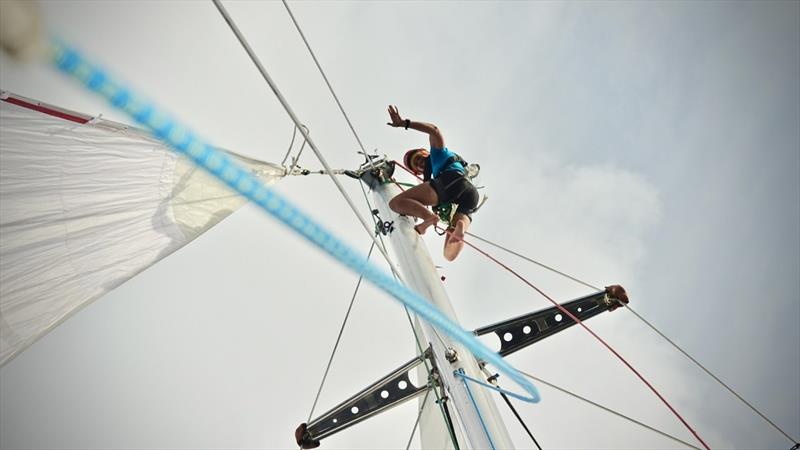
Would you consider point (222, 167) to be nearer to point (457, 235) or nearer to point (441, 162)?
point (457, 235)

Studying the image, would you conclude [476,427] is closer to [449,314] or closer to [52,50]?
[449,314]

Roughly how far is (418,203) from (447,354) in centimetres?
135

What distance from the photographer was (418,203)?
343cm

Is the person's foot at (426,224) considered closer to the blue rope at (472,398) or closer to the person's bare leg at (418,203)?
the person's bare leg at (418,203)

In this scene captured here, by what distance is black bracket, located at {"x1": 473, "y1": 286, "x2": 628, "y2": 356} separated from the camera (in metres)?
3.55

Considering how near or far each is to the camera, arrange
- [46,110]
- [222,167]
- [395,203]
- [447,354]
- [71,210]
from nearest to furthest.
→ 1. [222,167]
2. [447,354]
3. [46,110]
4. [71,210]
5. [395,203]

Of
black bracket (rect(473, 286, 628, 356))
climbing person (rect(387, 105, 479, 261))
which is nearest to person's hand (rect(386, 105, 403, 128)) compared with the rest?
climbing person (rect(387, 105, 479, 261))

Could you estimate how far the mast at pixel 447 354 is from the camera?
92.0 inches

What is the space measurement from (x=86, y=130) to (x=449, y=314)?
3486 mm

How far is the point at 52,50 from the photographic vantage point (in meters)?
0.55

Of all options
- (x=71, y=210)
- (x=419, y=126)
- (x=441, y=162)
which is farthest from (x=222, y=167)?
(x=71, y=210)

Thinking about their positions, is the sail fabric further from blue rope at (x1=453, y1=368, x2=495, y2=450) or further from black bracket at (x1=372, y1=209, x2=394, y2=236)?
blue rope at (x1=453, y1=368, x2=495, y2=450)

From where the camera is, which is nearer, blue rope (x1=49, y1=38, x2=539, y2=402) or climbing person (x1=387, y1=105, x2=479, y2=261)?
blue rope (x1=49, y1=38, x2=539, y2=402)

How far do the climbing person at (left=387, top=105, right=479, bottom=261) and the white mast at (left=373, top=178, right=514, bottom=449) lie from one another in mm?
206
